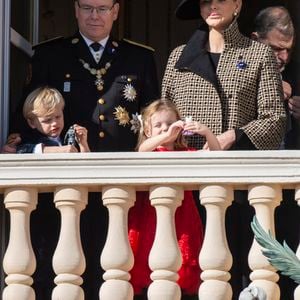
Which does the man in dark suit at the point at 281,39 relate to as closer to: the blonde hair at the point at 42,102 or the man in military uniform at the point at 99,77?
the man in military uniform at the point at 99,77

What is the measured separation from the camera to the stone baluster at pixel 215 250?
7.73 m

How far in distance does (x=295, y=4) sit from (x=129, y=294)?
2912mm

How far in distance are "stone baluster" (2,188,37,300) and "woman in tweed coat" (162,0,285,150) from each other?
0.89 metres

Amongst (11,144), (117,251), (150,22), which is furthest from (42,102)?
(150,22)

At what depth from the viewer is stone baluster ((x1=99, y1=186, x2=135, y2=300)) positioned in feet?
25.4

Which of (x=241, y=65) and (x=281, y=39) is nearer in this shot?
Answer: (x=241, y=65)

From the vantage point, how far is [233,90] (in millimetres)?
8273

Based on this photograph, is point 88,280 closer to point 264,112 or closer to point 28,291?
point 28,291

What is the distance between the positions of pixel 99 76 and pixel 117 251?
3.70 ft

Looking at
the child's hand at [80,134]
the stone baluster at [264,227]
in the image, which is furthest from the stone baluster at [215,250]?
the child's hand at [80,134]

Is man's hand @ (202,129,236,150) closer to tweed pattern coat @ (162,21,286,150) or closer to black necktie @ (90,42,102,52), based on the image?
tweed pattern coat @ (162,21,286,150)

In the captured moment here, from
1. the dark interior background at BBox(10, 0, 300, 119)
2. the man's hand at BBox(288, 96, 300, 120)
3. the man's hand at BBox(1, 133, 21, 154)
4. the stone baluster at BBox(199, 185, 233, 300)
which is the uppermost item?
the dark interior background at BBox(10, 0, 300, 119)

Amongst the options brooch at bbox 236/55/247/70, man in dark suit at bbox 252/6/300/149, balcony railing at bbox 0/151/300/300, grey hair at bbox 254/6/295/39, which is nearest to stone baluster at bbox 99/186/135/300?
balcony railing at bbox 0/151/300/300

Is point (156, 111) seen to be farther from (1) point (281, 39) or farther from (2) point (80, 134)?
(1) point (281, 39)
